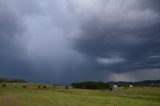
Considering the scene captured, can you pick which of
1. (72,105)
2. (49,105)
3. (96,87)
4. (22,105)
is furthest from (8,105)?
(96,87)

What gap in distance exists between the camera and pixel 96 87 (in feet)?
650

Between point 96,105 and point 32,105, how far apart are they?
451 inches

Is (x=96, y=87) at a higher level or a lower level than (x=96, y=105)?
higher

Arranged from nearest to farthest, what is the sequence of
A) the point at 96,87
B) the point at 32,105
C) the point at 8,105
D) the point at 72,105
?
the point at 8,105
the point at 32,105
the point at 72,105
the point at 96,87

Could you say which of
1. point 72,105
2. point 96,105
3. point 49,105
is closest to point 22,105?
point 49,105

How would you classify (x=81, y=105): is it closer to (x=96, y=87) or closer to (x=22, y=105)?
(x=22, y=105)

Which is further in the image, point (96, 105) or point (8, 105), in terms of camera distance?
point (96, 105)

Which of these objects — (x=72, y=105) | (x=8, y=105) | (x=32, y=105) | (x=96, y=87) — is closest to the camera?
(x=8, y=105)

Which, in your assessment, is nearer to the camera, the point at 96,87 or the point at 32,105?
the point at 32,105

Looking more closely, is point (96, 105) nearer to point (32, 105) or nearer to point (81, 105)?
point (81, 105)

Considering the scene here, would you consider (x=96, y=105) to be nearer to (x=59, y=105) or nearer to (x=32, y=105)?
(x=59, y=105)

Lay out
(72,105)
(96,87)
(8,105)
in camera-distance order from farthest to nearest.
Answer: (96,87)
(72,105)
(8,105)

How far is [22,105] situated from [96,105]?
13.0 meters

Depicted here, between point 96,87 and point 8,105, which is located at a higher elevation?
point 96,87
